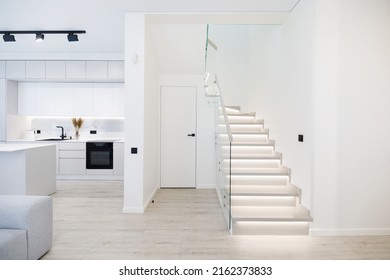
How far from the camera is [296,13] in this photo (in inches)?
157

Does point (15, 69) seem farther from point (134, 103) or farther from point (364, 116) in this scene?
point (364, 116)

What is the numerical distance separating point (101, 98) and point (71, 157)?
5.19 ft

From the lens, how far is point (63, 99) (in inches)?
275

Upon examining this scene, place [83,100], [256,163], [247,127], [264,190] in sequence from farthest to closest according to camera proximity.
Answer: [83,100], [247,127], [256,163], [264,190]

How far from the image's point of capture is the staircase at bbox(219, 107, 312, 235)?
3.47 m

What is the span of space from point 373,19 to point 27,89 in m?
7.19

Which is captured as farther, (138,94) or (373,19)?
(138,94)

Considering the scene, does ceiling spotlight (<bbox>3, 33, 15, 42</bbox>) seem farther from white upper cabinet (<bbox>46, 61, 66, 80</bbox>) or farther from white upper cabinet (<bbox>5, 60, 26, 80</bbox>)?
white upper cabinet (<bbox>5, 60, 26, 80</bbox>)

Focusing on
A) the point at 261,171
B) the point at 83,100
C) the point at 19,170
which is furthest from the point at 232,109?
the point at 19,170

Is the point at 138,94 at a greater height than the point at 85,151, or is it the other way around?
the point at 138,94

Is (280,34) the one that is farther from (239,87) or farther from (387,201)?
(387,201)

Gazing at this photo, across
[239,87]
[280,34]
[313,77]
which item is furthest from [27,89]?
[313,77]

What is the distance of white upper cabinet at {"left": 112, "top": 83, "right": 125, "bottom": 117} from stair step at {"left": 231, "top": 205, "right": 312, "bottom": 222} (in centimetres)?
423

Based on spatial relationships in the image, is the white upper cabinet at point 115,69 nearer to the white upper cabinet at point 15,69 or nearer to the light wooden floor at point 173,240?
the white upper cabinet at point 15,69
